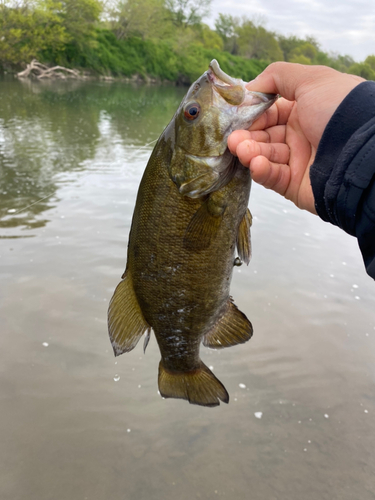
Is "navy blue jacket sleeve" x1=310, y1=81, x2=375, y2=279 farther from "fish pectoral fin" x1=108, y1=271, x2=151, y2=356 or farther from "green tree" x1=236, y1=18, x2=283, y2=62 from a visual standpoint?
"green tree" x1=236, y1=18, x2=283, y2=62

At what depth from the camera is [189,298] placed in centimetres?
200

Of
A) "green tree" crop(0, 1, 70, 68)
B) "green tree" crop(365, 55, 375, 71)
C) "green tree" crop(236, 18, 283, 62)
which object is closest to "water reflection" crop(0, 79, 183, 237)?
"green tree" crop(0, 1, 70, 68)

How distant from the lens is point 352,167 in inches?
62.0

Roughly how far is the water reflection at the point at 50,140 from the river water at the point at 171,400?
0.96ft

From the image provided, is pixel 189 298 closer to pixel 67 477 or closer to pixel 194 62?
pixel 67 477

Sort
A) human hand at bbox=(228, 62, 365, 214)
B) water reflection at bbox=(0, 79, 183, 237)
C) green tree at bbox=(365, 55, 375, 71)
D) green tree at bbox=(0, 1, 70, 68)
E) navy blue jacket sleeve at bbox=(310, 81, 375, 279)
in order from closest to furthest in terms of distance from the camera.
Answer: navy blue jacket sleeve at bbox=(310, 81, 375, 279) → human hand at bbox=(228, 62, 365, 214) → water reflection at bbox=(0, 79, 183, 237) → green tree at bbox=(0, 1, 70, 68) → green tree at bbox=(365, 55, 375, 71)

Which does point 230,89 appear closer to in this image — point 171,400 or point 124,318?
point 124,318

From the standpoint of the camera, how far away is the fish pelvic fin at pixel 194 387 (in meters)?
2.22

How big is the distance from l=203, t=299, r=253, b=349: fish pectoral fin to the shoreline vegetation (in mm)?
33079

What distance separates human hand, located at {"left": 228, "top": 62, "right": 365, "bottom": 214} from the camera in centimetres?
176

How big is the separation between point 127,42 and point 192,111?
171 feet

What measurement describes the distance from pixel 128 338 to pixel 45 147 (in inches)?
391

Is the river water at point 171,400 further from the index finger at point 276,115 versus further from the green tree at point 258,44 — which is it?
the green tree at point 258,44

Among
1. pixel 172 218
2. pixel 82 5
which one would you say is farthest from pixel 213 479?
pixel 82 5
